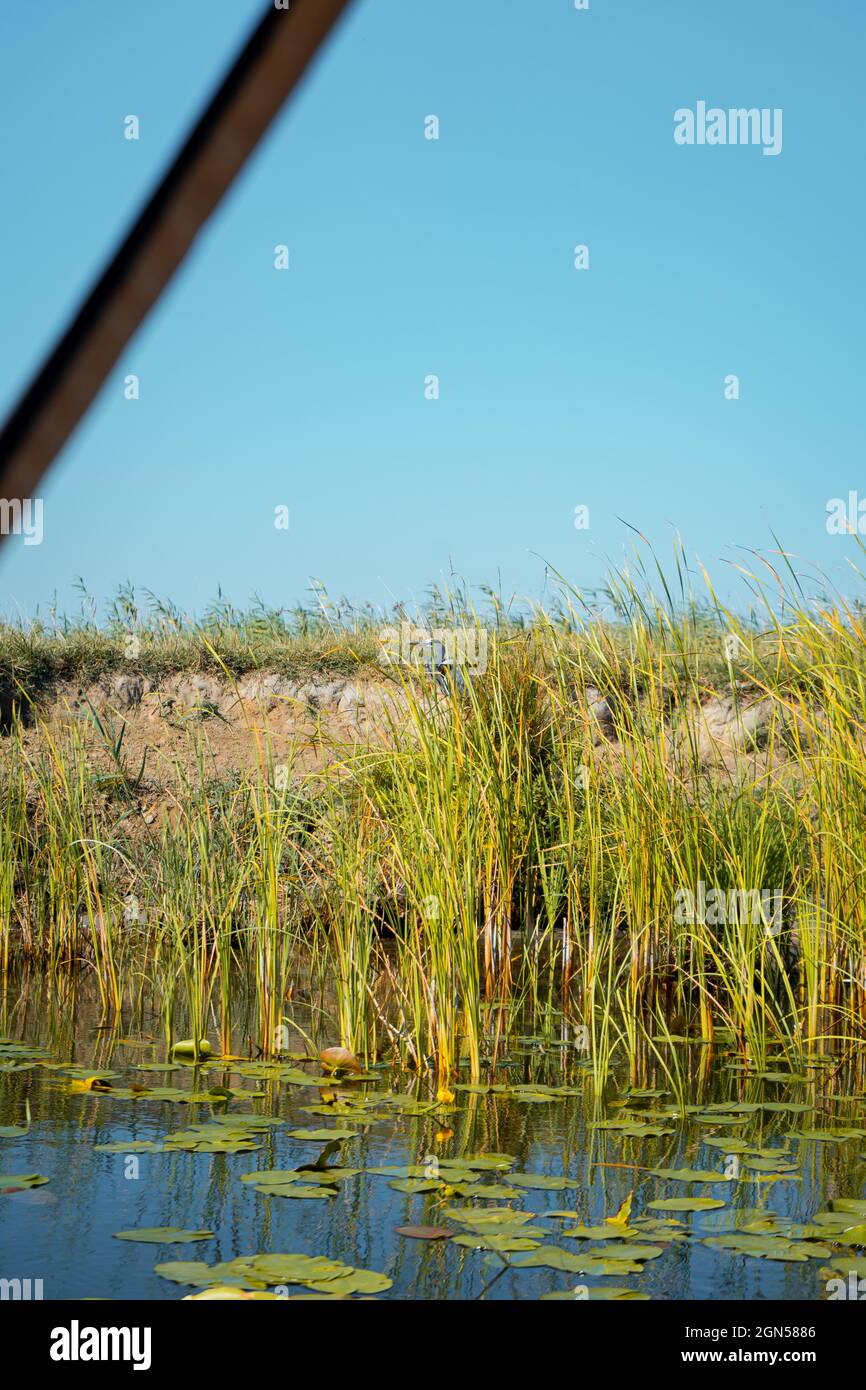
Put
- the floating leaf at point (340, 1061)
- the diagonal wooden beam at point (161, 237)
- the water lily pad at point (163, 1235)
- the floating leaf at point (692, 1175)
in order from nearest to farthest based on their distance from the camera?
the diagonal wooden beam at point (161, 237), the water lily pad at point (163, 1235), the floating leaf at point (692, 1175), the floating leaf at point (340, 1061)

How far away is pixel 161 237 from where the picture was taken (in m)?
0.35

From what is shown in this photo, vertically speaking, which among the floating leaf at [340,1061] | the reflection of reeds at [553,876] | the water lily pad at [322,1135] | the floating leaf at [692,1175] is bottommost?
the floating leaf at [692,1175]

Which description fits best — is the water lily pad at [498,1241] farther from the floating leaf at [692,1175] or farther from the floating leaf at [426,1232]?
the floating leaf at [692,1175]

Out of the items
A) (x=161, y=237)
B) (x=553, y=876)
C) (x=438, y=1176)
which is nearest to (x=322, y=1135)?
(x=438, y=1176)

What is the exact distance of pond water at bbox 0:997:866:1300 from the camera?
2.53 meters

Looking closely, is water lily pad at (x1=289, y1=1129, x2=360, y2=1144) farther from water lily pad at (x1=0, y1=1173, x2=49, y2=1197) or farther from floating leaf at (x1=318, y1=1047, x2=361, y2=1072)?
water lily pad at (x1=0, y1=1173, x2=49, y2=1197)

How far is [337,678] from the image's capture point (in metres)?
9.71

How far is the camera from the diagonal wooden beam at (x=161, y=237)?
0.34 metres

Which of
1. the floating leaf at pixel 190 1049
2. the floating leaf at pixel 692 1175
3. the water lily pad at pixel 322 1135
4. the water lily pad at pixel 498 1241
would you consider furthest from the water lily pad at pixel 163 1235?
the floating leaf at pixel 190 1049

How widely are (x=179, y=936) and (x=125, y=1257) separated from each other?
2032mm

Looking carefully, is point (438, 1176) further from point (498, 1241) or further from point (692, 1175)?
point (692, 1175)

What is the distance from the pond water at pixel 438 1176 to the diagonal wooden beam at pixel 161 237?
94.8 inches

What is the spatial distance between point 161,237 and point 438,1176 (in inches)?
121

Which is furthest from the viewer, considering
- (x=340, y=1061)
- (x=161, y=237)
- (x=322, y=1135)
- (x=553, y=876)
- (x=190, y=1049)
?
(x=553, y=876)
